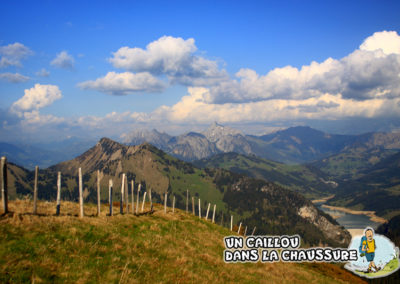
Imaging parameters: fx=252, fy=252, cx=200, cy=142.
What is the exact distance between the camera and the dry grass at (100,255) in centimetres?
1217

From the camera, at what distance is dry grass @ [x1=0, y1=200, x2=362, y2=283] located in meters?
12.2

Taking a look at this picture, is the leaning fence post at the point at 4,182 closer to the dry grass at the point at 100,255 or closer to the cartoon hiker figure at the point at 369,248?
the dry grass at the point at 100,255

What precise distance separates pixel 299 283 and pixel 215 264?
29.1 ft

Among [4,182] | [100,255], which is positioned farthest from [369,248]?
[4,182]

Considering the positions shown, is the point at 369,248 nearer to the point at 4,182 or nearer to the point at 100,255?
the point at 100,255

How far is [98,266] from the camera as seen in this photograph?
13.7 m

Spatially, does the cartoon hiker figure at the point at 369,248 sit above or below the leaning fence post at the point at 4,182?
below

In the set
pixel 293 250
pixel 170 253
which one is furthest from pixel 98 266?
pixel 293 250

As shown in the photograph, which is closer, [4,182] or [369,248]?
[4,182]

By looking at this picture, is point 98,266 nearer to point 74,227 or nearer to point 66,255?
point 66,255

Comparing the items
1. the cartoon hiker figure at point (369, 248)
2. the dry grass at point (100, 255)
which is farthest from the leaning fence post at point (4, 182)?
the cartoon hiker figure at point (369, 248)

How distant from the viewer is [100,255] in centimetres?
1530

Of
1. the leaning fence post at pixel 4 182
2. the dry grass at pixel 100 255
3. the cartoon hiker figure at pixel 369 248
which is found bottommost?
the cartoon hiker figure at pixel 369 248

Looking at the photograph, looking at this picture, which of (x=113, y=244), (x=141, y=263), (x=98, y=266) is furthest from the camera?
(x=113, y=244)
